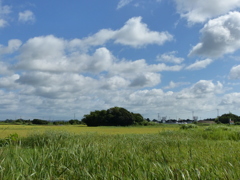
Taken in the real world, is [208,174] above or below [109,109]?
below

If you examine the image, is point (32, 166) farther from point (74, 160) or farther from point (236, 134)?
point (236, 134)

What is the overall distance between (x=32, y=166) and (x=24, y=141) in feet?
Result: 34.8

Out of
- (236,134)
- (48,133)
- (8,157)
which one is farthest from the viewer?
(236,134)

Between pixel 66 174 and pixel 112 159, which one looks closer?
pixel 66 174

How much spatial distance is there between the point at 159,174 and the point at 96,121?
4687cm

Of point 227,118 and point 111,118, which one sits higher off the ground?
point 111,118

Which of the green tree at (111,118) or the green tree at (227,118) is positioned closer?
the green tree at (111,118)

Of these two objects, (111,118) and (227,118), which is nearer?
(111,118)

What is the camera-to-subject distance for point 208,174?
325 cm

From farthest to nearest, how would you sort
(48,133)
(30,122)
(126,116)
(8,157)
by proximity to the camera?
1. (30,122)
2. (126,116)
3. (48,133)
4. (8,157)

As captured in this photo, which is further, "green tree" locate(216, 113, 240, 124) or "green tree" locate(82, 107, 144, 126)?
"green tree" locate(216, 113, 240, 124)

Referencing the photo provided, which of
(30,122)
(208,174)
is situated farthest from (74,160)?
(30,122)

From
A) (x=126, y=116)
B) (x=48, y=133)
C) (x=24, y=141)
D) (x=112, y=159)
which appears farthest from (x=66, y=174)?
(x=126, y=116)

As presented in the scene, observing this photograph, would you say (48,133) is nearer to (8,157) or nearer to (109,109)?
Result: (8,157)
